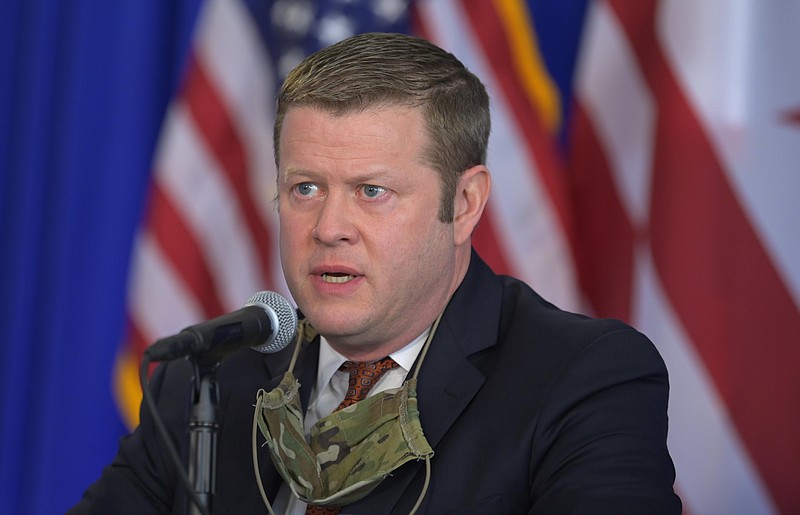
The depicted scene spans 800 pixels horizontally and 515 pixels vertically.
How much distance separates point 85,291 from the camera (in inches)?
153

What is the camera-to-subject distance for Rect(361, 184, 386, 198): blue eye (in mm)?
2025

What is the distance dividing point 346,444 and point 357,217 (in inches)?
16.7

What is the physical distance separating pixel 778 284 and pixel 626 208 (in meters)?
0.47

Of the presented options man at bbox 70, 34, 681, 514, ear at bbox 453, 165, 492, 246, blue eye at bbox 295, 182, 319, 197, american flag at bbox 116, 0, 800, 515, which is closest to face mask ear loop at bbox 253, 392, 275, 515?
man at bbox 70, 34, 681, 514

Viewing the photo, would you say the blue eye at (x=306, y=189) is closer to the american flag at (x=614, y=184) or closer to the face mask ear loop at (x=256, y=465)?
the face mask ear loop at (x=256, y=465)

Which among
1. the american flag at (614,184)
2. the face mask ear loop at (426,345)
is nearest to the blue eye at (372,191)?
the face mask ear loop at (426,345)

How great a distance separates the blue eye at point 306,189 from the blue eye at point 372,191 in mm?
98

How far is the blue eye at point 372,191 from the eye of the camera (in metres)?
2.03

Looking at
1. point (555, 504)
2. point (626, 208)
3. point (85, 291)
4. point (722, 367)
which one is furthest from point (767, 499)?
point (85, 291)

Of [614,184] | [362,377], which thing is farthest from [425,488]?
[614,184]

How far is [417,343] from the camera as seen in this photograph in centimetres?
219

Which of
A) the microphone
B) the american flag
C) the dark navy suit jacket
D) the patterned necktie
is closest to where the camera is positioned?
the microphone

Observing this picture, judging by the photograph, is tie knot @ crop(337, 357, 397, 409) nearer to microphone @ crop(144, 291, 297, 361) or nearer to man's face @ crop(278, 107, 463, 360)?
man's face @ crop(278, 107, 463, 360)

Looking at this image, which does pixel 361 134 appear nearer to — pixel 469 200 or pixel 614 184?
pixel 469 200
